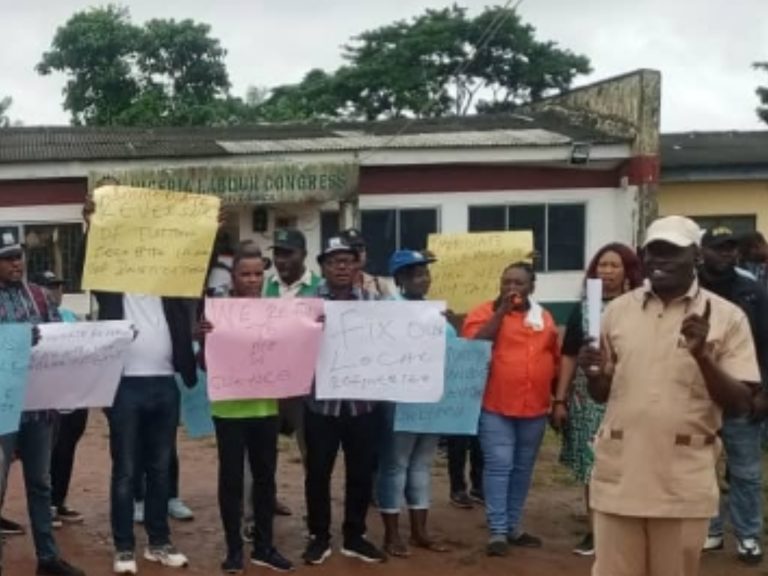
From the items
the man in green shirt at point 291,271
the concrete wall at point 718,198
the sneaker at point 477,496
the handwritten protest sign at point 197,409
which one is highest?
the concrete wall at point 718,198

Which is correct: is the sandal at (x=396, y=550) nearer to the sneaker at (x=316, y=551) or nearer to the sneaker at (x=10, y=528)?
the sneaker at (x=316, y=551)

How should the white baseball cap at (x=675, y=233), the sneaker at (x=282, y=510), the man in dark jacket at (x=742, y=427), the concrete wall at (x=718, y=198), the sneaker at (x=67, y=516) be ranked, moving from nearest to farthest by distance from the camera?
the white baseball cap at (x=675, y=233) → the man in dark jacket at (x=742, y=427) → the sneaker at (x=67, y=516) → the sneaker at (x=282, y=510) → the concrete wall at (x=718, y=198)

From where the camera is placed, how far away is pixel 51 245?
17.1 metres

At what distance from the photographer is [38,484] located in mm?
5836

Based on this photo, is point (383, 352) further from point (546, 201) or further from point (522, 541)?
point (546, 201)

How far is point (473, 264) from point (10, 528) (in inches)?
129

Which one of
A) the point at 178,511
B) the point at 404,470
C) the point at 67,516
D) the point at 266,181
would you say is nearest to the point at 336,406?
the point at 404,470

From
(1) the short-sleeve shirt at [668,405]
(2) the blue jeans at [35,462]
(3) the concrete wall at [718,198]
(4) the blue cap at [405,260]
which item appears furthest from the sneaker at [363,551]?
(3) the concrete wall at [718,198]

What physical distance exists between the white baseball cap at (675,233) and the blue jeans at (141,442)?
2.88m

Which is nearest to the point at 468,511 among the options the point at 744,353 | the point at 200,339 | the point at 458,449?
the point at 458,449

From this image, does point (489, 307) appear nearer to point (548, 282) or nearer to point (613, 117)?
point (548, 282)

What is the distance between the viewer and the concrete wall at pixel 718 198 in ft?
70.4

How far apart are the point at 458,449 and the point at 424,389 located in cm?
160

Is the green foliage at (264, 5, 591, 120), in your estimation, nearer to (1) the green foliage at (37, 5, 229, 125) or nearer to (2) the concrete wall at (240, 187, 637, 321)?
(1) the green foliage at (37, 5, 229, 125)
